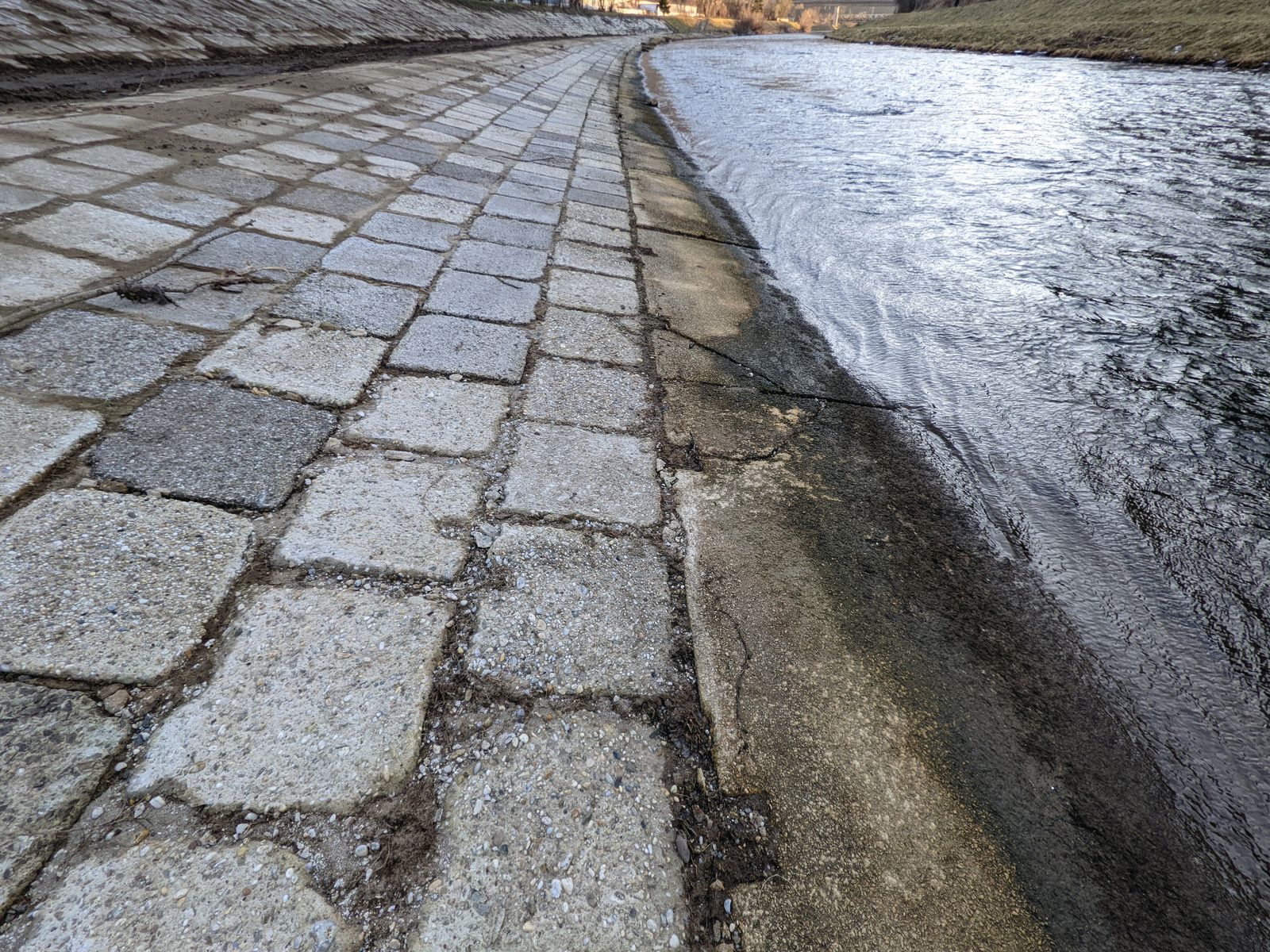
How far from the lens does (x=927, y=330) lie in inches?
109

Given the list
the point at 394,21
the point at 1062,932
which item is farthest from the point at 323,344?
the point at 394,21

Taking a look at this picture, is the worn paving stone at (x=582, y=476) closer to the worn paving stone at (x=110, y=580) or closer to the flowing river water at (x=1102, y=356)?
the worn paving stone at (x=110, y=580)

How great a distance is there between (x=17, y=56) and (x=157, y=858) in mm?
5571

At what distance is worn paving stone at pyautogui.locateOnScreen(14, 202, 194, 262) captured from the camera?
204 cm

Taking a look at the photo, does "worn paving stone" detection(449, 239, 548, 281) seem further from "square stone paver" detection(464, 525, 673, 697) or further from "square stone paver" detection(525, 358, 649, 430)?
"square stone paver" detection(464, 525, 673, 697)

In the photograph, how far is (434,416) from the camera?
169 cm

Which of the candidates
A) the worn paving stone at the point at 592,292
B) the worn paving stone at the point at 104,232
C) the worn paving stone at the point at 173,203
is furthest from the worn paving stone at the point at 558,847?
the worn paving stone at the point at 173,203

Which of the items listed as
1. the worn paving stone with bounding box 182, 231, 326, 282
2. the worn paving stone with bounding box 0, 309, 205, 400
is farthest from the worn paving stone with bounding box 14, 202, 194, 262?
the worn paving stone with bounding box 0, 309, 205, 400

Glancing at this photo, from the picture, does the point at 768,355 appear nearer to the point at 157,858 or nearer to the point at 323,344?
the point at 323,344

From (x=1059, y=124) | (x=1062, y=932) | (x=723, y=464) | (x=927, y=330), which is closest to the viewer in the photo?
(x=1062, y=932)

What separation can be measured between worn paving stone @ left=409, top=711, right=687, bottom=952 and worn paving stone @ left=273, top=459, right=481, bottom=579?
448mm

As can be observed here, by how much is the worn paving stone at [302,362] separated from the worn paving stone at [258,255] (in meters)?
0.47

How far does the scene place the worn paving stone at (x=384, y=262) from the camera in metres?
2.36

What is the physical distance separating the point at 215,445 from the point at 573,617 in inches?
38.6
